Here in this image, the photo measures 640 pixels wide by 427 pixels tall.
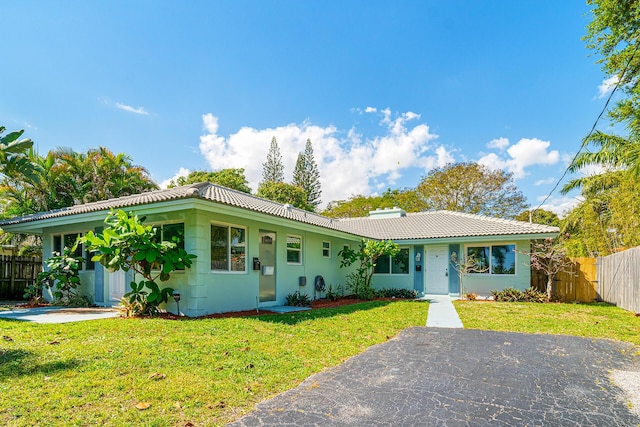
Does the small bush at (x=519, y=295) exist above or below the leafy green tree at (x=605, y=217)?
below

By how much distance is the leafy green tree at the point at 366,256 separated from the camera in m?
14.6

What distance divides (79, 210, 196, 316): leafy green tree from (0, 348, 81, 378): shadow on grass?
130 inches

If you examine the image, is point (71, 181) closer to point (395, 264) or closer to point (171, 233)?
point (171, 233)

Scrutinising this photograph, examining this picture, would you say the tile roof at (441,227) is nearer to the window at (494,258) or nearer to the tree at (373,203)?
the window at (494,258)

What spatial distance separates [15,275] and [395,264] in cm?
1505

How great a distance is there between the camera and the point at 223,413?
11.3 feet

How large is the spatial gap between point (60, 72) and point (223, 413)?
1236cm

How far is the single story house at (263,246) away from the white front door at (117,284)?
0.10 ft

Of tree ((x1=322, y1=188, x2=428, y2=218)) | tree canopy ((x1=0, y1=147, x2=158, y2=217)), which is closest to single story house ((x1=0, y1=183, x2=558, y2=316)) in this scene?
tree canopy ((x1=0, y1=147, x2=158, y2=217))

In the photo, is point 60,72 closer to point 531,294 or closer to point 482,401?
point 482,401

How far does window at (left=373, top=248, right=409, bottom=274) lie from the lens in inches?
677

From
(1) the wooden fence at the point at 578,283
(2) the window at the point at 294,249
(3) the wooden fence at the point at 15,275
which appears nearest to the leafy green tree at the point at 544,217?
(1) the wooden fence at the point at 578,283

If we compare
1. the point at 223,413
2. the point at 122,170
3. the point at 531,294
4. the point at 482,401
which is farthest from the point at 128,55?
the point at 531,294

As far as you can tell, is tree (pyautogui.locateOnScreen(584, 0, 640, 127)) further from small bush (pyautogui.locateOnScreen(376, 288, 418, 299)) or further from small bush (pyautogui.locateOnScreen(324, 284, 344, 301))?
small bush (pyautogui.locateOnScreen(324, 284, 344, 301))
